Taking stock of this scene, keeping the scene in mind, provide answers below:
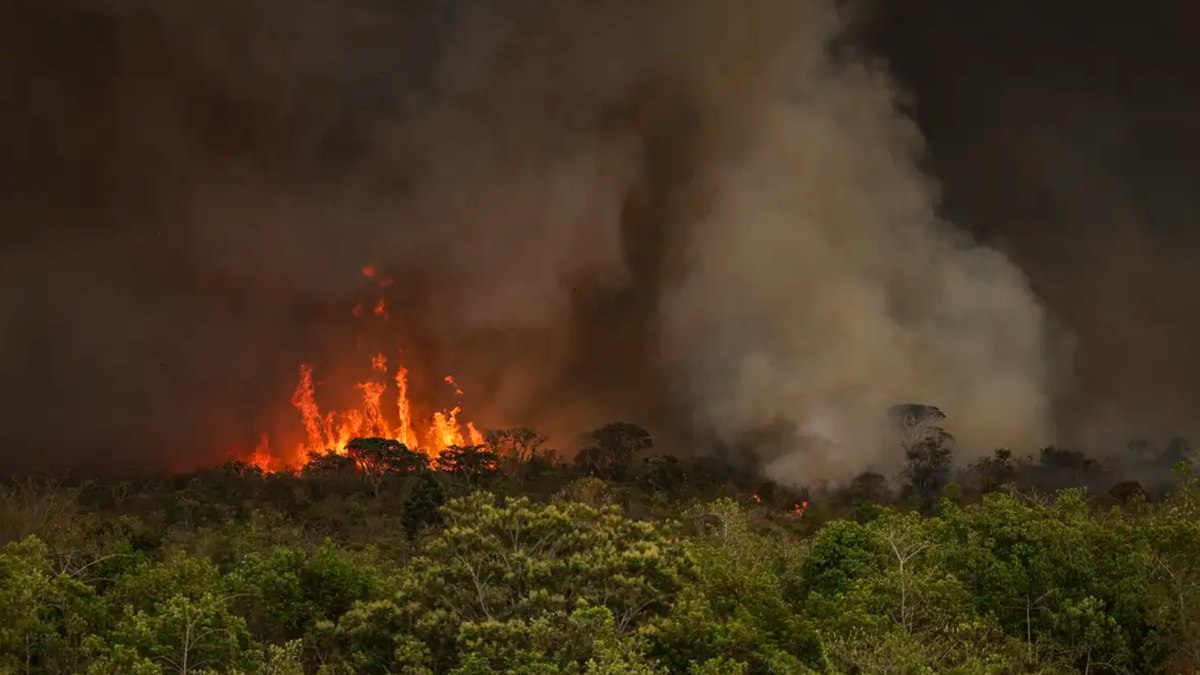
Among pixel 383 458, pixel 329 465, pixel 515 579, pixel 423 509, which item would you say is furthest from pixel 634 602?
pixel 329 465

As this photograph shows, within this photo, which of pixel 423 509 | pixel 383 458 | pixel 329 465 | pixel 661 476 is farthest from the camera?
pixel 329 465

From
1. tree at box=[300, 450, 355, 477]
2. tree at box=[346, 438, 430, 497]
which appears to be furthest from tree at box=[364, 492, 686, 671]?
tree at box=[300, 450, 355, 477]

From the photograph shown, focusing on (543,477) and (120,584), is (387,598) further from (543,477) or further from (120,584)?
(543,477)

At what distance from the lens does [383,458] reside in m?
181

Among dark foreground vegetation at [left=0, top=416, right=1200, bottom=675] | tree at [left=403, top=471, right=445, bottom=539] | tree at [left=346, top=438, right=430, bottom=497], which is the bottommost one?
dark foreground vegetation at [left=0, top=416, right=1200, bottom=675]

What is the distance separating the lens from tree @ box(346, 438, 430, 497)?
179900mm

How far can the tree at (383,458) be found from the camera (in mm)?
179900

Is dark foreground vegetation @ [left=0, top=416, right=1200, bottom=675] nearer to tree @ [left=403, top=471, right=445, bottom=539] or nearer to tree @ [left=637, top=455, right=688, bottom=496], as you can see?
tree @ [left=403, top=471, right=445, bottom=539]

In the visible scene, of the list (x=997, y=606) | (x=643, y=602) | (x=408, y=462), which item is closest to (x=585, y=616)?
(x=643, y=602)

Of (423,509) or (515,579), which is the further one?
(423,509)

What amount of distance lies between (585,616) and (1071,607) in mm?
19058

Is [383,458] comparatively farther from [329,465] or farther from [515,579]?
[515,579]

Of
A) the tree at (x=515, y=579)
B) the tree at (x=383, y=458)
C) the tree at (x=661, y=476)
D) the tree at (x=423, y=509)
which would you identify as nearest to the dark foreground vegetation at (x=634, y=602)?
the tree at (x=515, y=579)

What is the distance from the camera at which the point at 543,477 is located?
16662cm
